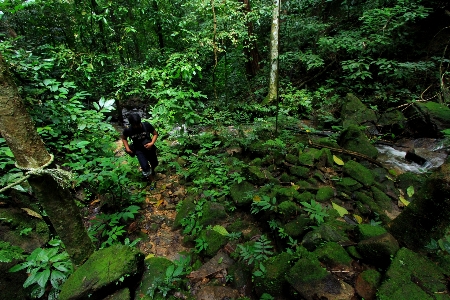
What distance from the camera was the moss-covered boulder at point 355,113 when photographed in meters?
7.01

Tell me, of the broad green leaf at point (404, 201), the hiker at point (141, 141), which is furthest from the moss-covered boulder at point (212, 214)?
the broad green leaf at point (404, 201)

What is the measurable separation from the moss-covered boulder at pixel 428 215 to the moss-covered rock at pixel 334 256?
694 mm

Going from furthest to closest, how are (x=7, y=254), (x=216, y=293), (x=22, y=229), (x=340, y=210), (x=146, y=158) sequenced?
(x=146, y=158) < (x=340, y=210) < (x=22, y=229) < (x=216, y=293) < (x=7, y=254)

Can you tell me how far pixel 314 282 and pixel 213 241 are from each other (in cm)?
150

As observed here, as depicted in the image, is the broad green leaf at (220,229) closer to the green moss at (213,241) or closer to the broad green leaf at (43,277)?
the green moss at (213,241)

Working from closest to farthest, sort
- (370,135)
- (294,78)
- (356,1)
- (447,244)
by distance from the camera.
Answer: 1. (447,244)
2. (370,135)
3. (356,1)
4. (294,78)

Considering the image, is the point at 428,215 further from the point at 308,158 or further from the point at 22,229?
the point at 22,229

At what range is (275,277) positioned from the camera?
2443mm

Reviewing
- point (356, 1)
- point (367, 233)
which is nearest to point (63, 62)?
point (367, 233)

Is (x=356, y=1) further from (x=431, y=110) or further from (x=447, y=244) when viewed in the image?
(x=447, y=244)

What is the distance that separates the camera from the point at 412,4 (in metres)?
6.95

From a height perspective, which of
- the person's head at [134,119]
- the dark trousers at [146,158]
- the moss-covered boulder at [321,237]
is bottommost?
the moss-covered boulder at [321,237]

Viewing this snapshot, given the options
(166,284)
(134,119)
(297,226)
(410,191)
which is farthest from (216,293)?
(410,191)

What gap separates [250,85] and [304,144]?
596 cm
